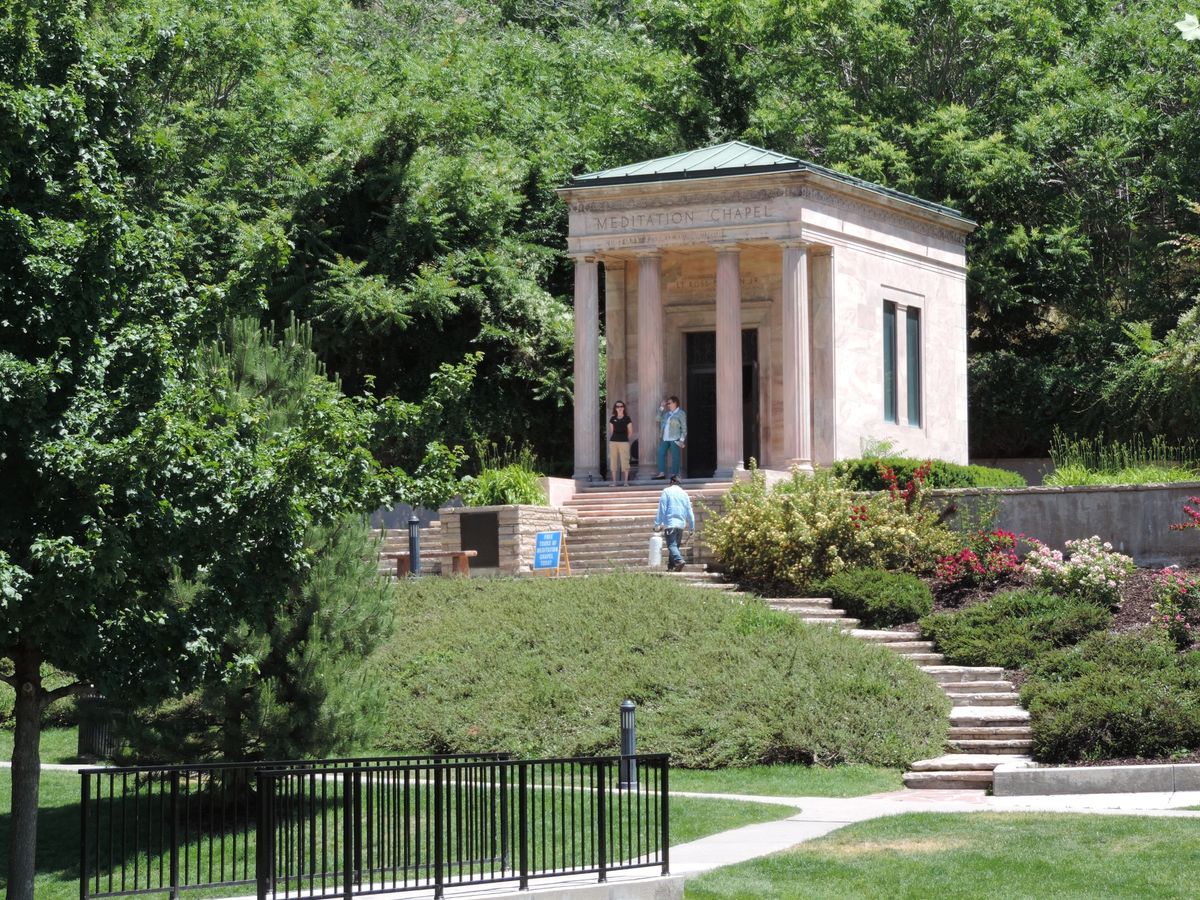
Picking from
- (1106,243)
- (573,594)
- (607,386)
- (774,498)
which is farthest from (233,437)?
(1106,243)

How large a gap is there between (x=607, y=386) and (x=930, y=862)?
2295cm

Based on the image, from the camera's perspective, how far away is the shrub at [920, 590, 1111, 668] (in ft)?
77.7

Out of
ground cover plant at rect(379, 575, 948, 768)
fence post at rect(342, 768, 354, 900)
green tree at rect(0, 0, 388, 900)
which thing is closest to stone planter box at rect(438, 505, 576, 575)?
ground cover plant at rect(379, 575, 948, 768)

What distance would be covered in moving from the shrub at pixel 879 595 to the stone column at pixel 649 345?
326 inches

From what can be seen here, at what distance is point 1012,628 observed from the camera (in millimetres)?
24203

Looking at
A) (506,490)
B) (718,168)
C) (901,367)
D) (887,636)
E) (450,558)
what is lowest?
(887,636)

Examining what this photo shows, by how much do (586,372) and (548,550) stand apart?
650cm

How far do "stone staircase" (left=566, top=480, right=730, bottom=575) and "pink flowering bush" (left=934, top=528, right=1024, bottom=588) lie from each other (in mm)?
4509

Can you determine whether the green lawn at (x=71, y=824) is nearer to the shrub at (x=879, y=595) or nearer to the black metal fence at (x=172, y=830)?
the black metal fence at (x=172, y=830)

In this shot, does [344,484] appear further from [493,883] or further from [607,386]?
[607,386]

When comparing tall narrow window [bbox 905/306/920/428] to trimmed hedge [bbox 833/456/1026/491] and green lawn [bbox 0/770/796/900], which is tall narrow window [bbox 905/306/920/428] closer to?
trimmed hedge [bbox 833/456/1026/491]

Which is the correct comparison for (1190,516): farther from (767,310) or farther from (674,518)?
(767,310)

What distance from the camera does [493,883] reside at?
47.5 ft

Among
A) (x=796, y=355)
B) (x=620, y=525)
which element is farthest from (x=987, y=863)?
(x=796, y=355)
